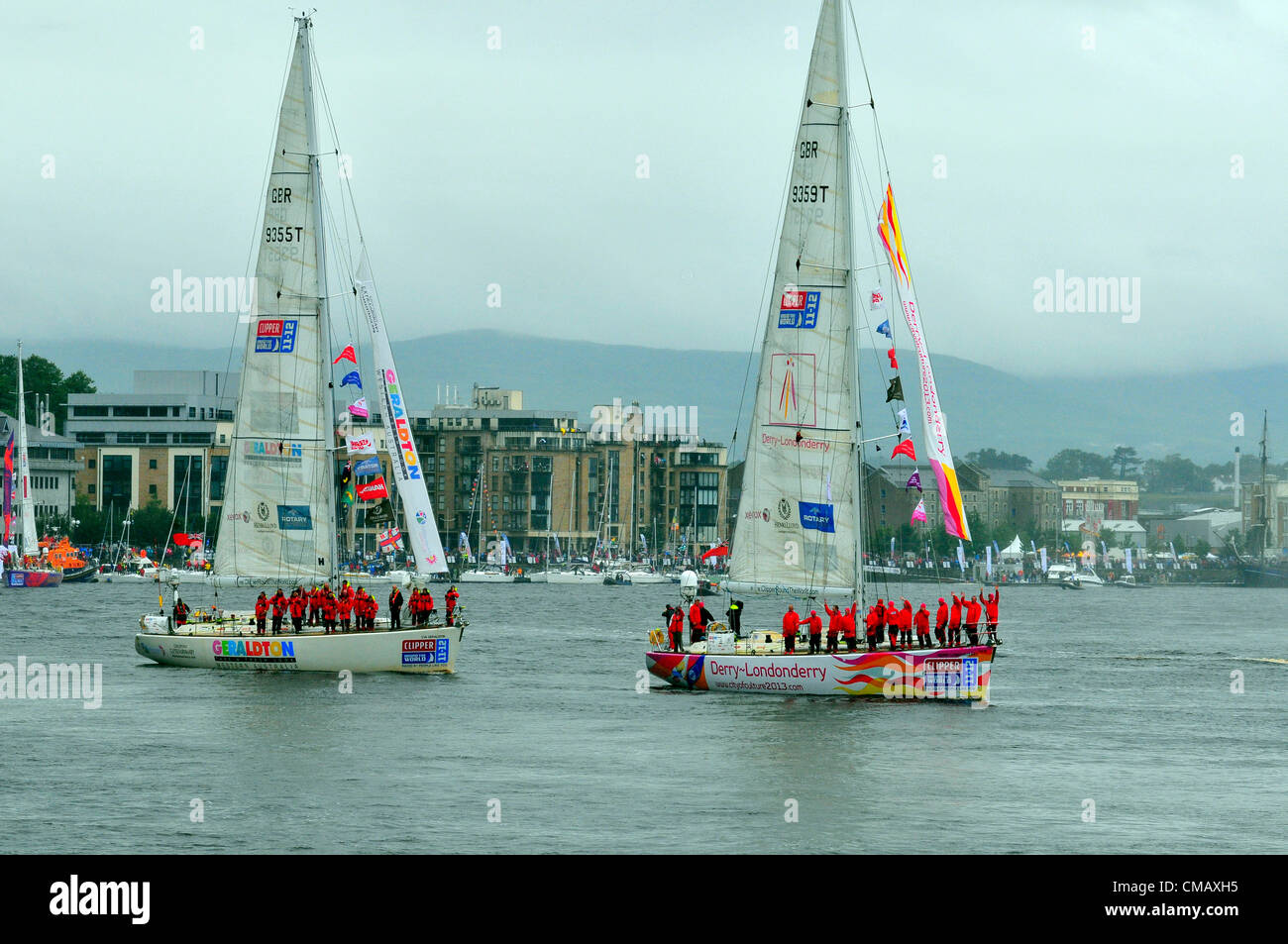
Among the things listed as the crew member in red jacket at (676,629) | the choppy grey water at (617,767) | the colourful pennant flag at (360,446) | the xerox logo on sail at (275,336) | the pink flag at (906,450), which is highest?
the xerox logo on sail at (275,336)

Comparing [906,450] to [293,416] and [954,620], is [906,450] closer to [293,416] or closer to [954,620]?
[954,620]

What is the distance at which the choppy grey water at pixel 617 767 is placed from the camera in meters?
32.8

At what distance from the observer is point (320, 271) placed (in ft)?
194

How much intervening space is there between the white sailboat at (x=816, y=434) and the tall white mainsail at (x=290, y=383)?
14.0 m

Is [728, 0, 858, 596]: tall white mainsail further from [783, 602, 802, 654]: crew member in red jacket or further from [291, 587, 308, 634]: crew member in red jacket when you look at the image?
[291, 587, 308, 634]: crew member in red jacket

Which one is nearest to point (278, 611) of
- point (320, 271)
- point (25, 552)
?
point (320, 271)

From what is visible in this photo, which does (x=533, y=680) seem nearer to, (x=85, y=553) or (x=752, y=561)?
(x=752, y=561)

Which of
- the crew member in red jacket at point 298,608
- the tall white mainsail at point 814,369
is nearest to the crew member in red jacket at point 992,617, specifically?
the tall white mainsail at point 814,369

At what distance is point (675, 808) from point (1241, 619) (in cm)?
11202

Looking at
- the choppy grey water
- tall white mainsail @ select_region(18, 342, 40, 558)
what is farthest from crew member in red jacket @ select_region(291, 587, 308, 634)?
tall white mainsail @ select_region(18, 342, 40, 558)

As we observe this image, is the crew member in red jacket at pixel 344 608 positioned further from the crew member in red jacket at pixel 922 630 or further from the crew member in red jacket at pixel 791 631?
the crew member in red jacket at pixel 922 630

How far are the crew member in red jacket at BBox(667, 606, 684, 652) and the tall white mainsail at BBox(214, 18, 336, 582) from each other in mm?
12639

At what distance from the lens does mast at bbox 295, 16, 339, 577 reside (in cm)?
5859
